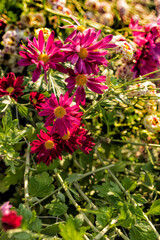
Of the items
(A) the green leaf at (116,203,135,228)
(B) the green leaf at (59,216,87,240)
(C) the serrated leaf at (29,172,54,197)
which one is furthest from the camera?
(C) the serrated leaf at (29,172,54,197)

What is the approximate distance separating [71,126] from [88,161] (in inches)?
14.2

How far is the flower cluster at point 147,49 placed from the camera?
1.21 metres

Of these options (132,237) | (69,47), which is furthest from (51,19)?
(132,237)

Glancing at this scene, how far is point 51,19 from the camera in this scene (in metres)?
1.45

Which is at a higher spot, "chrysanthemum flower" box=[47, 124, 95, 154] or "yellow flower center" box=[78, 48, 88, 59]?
"yellow flower center" box=[78, 48, 88, 59]

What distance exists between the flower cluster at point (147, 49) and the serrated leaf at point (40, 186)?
0.64m

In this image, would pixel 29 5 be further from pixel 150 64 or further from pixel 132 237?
pixel 132 237

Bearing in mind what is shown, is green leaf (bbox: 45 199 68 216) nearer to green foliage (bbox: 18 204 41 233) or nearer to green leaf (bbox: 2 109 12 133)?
green foliage (bbox: 18 204 41 233)

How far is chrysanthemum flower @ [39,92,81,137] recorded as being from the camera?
86cm

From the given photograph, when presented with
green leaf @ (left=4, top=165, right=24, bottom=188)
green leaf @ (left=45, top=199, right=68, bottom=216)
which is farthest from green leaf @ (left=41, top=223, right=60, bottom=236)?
green leaf @ (left=4, top=165, right=24, bottom=188)

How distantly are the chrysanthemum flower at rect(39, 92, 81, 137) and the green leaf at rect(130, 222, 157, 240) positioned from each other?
390 mm

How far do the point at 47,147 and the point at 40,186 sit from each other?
140 millimetres

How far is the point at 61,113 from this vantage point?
2.89 feet

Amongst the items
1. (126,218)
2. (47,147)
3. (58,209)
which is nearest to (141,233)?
(126,218)
